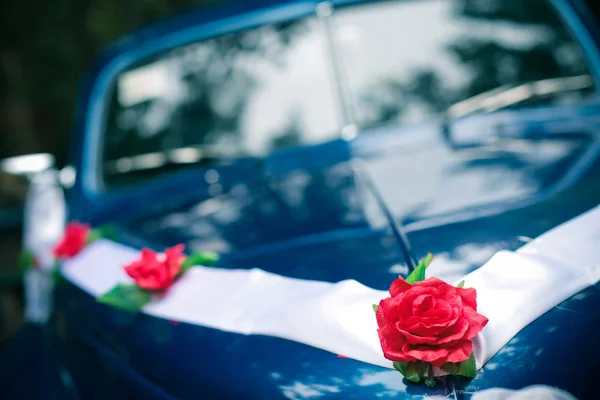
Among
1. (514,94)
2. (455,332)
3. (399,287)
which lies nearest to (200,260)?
(399,287)

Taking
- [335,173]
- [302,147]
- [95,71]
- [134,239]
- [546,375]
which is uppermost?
[95,71]

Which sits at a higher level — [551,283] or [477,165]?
[477,165]

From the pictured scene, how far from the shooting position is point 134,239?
2.01m

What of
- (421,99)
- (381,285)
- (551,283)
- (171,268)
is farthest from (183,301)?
(421,99)

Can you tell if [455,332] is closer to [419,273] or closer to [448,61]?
[419,273]

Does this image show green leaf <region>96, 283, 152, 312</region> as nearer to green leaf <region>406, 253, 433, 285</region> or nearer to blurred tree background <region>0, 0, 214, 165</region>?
green leaf <region>406, 253, 433, 285</region>

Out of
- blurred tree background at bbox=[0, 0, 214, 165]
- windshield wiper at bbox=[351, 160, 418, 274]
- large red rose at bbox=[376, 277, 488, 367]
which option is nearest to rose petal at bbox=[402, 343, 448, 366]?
large red rose at bbox=[376, 277, 488, 367]

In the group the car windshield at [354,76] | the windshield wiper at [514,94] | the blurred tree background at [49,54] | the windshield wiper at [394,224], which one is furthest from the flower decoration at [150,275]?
the blurred tree background at [49,54]

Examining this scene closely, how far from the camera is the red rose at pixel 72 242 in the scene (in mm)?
2148

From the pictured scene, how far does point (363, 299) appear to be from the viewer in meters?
1.23

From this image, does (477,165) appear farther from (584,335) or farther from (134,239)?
(134,239)

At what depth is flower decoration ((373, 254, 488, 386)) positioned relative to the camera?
1.04 m

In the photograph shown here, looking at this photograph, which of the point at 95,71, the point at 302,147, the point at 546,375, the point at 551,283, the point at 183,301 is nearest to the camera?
the point at 546,375

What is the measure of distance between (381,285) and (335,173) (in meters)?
0.84
